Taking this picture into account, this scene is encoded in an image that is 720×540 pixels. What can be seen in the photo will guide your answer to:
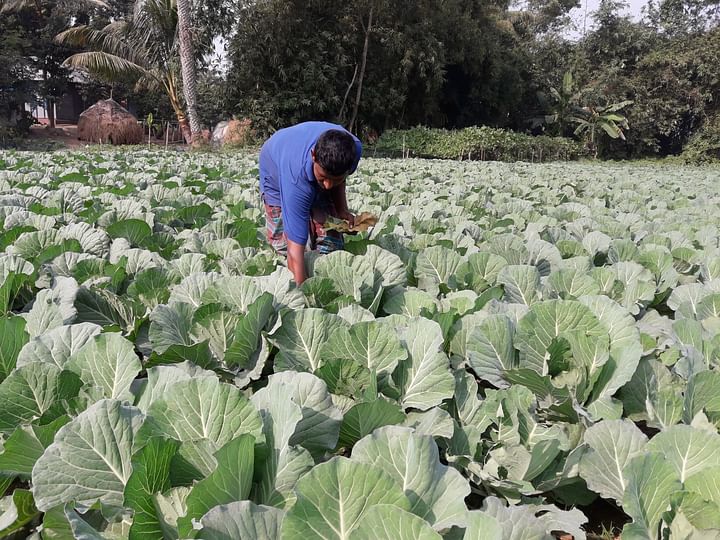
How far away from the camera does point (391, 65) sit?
25250 mm

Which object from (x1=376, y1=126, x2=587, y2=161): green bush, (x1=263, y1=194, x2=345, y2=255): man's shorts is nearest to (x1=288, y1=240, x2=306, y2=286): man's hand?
(x1=263, y1=194, x2=345, y2=255): man's shorts

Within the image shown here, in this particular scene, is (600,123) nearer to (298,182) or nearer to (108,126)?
(108,126)

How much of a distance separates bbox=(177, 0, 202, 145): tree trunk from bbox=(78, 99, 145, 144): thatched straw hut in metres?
6.10

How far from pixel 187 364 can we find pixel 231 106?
77.6 feet

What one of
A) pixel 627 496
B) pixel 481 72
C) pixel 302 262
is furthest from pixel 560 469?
pixel 481 72

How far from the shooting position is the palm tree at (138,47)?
2083 centimetres

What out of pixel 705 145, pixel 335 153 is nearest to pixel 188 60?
pixel 335 153

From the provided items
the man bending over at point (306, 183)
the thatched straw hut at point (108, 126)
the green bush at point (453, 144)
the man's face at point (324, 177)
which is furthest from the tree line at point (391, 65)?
the man's face at point (324, 177)

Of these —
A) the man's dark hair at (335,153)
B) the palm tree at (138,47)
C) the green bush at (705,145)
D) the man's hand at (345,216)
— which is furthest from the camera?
the green bush at (705,145)

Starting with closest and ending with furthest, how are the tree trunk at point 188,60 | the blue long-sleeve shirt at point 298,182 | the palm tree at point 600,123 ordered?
the blue long-sleeve shirt at point 298,182 < the tree trunk at point 188,60 < the palm tree at point 600,123

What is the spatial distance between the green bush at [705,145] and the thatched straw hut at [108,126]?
29.2 meters

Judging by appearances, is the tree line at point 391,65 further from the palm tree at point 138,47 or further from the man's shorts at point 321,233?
the man's shorts at point 321,233

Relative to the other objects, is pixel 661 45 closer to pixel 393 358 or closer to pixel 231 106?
pixel 231 106

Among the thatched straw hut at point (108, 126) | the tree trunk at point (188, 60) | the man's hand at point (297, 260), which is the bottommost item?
the man's hand at point (297, 260)
